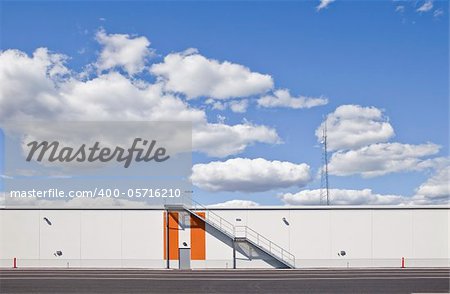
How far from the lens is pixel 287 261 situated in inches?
1369

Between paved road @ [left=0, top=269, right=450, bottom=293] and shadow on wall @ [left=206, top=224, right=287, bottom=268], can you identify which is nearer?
paved road @ [left=0, top=269, right=450, bottom=293]

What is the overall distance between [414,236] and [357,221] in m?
4.50

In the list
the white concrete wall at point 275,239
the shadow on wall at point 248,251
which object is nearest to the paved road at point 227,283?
the white concrete wall at point 275,239

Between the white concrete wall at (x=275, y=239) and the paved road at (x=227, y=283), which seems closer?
the paved road at (x=227, y=283)

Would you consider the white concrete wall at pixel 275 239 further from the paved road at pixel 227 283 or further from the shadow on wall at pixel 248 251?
the paved road at pixel 227 283

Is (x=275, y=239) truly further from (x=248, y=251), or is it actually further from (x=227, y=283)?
(x=227, y=283)

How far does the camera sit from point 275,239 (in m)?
35.1

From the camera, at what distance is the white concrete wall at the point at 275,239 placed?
34844 millimetres

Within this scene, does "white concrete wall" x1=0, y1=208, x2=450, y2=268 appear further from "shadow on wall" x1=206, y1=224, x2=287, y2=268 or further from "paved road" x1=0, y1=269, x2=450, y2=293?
"paved road" x1=0, y1=269, x2=450, y2=293

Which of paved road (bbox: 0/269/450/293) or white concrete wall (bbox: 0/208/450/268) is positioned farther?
white concrete wall (bbox: 0/208/450/268)

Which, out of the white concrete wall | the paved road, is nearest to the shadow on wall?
the white concrete wall

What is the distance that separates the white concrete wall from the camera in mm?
34844

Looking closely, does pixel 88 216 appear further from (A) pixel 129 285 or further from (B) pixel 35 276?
(A) pixel 129 285

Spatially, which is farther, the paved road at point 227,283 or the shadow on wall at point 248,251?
the shadow on wall at point 248,251
